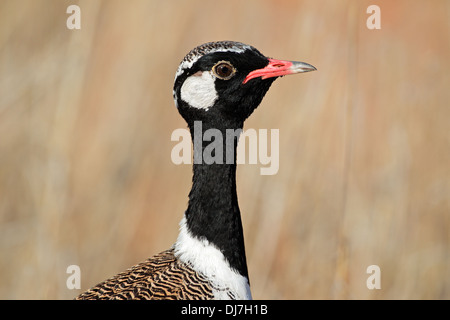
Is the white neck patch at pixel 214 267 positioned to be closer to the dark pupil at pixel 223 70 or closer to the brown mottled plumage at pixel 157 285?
the brown mottled plumage at pixel 157 285

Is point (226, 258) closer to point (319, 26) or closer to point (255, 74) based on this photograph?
point (255, 74)

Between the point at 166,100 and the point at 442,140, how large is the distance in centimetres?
167

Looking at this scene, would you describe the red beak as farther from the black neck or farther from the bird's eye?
the black neck

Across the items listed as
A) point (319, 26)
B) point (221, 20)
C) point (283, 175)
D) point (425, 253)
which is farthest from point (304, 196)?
point (221, 20)

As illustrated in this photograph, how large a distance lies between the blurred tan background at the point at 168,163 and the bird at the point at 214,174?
92 cm

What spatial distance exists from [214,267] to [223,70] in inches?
28.7


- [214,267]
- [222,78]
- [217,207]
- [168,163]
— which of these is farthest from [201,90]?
[168,163]

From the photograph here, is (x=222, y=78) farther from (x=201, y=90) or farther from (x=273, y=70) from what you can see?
(x=273, y=70)

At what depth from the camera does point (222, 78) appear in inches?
90.6

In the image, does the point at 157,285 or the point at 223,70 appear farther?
the point at 223,70

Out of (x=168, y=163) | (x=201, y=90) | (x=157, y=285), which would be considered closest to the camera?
(x=157, y=285)

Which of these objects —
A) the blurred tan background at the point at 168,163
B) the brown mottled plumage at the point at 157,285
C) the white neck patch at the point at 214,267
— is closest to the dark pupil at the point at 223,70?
the white neck patch at the point at 214,267
